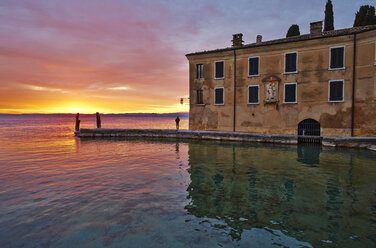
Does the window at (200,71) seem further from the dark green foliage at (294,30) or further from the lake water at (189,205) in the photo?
the lake water at (189,205)

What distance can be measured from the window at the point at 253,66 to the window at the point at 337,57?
5.71m

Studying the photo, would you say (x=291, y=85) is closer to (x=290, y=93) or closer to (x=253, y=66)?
(x=290, y=93)

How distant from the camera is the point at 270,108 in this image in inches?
776

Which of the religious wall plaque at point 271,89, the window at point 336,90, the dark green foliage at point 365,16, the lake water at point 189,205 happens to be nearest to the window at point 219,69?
the religious wall plaque at point 271,89

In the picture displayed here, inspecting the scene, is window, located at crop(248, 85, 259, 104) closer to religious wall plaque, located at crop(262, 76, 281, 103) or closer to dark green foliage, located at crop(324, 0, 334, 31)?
religious wall plaque, located at crop(262, 76, 281, 103)

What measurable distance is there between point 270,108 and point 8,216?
1889cm

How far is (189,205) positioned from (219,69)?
1802 centimetres

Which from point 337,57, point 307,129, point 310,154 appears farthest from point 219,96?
point 310,154

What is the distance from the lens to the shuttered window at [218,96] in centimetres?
2192

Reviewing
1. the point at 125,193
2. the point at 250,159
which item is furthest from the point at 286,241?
the point at 250,159

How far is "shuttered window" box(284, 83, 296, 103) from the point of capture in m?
18.8

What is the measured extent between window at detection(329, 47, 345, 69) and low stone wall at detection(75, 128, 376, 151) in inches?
229

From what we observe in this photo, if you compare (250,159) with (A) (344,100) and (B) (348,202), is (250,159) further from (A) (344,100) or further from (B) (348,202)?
(A) (344,100)

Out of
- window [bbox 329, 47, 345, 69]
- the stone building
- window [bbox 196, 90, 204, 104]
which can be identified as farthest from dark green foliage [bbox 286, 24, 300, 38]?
window [bbox 196, 90, 204, 104]
